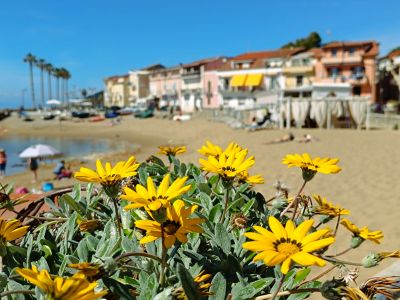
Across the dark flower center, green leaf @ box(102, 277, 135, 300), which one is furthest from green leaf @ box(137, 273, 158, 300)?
the dark flower center

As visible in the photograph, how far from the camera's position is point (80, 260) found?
33.4 inches

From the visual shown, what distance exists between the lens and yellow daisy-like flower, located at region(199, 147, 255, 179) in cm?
92

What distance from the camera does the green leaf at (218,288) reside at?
74 cm

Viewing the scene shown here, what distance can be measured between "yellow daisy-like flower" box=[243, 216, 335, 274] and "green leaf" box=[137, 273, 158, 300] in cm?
22

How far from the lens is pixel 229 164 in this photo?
3.25 feet

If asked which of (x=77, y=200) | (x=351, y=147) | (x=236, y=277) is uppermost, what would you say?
(x=77, y=200)

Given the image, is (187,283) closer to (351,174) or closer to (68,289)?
(68,289)

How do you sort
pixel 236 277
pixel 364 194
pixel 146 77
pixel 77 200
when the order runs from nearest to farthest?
pixel 236 277, pixel 77 200, pixel 364 194, pixel 146 77

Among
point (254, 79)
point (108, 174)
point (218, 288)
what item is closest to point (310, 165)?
point (218, 288)

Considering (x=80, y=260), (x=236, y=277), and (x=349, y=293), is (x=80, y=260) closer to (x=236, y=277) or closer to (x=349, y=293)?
(x=236, y=277)

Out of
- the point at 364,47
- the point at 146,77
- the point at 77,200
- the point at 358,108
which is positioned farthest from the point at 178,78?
the point at 77,200

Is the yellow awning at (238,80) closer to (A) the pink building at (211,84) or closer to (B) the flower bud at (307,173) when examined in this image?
(A) the pink building at (211,84)

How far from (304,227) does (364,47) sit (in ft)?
136

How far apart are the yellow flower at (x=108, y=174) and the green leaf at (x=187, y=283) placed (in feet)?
0.99
